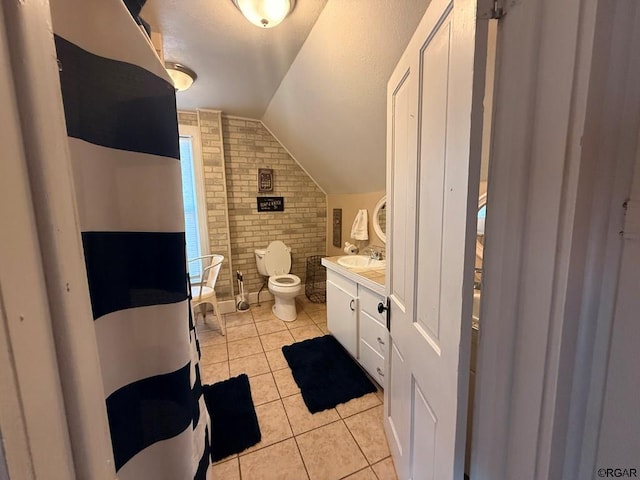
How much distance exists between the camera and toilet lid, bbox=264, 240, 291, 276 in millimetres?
3266

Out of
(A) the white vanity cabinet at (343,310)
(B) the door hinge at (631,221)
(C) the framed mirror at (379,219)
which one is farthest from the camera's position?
(C) the framed mirror at (379,219)

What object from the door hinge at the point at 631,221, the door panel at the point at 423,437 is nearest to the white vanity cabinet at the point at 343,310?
the door panel at the point at 423,437

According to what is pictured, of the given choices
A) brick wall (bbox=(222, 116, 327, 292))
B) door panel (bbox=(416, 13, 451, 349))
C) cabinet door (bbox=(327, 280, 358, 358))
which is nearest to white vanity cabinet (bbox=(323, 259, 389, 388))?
cabinet door (bbox=(327, 280, 358, 358))

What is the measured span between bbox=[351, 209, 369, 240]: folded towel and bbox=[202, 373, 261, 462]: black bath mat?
1.79 m

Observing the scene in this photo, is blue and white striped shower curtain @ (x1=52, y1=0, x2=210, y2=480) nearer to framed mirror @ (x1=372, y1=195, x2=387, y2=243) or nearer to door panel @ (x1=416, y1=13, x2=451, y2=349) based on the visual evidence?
door panel @ (x1=416, y1=13, x2=451, y2=349)

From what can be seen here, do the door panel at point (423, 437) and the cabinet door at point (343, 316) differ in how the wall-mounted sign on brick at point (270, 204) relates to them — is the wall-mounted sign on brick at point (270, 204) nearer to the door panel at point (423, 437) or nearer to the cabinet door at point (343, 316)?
the cabinet door at point (343, 316)

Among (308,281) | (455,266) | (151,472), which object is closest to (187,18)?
(455,266)

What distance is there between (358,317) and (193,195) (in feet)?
7.65

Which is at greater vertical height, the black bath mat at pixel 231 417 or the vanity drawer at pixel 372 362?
the vanity drawer at pixel 372 362

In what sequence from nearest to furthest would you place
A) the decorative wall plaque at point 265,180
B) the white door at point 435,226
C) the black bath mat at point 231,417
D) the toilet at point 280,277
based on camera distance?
1. the white door at point 435,226
2. the black bath mat at point 231,417
3. the toilet at point 280,277
4. the decorative wall plaque at point 265,180

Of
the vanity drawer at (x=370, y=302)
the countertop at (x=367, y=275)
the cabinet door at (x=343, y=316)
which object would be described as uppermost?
the countertop at (x=367, y=275)

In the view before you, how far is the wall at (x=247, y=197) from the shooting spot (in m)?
3.05

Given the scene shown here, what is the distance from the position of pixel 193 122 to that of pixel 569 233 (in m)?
3.37

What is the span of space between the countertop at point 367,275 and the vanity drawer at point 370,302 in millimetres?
49
